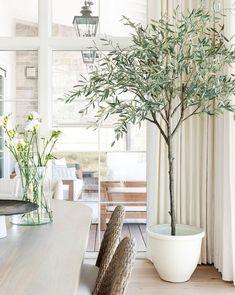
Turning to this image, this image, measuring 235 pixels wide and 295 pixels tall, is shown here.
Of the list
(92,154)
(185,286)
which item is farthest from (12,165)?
(185,286)

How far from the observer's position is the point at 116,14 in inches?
170

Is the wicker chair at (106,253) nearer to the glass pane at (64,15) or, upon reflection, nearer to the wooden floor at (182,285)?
the wooden floor at (182,285)

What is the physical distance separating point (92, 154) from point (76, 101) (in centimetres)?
57

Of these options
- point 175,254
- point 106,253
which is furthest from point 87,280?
point 175,254

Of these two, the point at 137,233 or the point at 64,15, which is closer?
the point at 64,15

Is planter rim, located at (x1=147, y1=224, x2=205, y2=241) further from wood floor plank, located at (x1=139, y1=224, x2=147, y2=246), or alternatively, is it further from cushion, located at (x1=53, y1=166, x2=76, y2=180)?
cushion, located at (x1=53, y1=166, x2=76, y2=180)

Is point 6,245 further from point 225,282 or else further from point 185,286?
point 225,282

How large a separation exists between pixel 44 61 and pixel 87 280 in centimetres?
284

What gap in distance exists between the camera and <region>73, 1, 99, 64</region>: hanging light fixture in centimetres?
431

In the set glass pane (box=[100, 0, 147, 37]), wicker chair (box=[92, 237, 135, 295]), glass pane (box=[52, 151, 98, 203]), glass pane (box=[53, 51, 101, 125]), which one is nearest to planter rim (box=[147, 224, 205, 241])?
glass pane (box=[52, 151, 98, 203])

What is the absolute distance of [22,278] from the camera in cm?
127

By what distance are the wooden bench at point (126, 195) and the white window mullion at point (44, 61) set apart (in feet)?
3.15

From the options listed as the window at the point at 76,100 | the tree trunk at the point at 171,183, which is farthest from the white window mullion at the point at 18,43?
the tree trunk at the point at 171,183

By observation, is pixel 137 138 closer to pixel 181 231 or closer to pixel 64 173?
pixel 64 173
